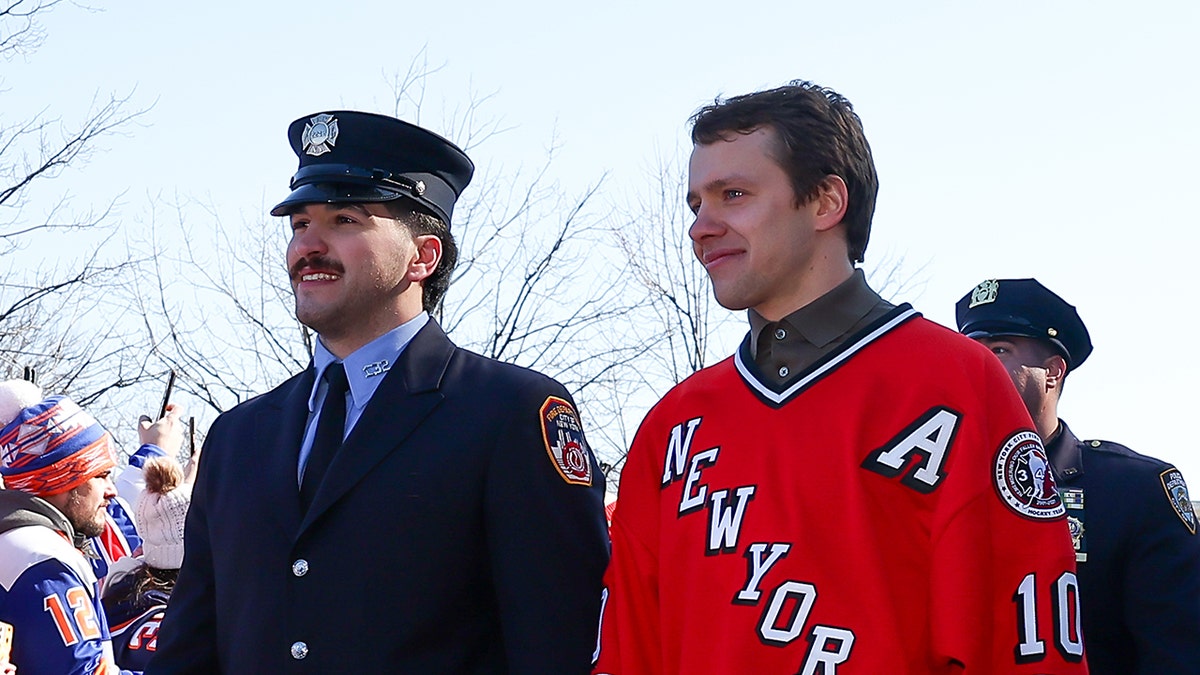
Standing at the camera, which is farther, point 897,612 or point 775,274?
point 775,274

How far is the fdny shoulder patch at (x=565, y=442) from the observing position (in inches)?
129

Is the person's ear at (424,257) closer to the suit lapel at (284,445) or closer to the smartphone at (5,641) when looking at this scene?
the suit lapel at (284,445)

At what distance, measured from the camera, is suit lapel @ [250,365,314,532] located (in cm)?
329

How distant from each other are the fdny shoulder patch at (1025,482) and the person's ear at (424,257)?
5.04ft

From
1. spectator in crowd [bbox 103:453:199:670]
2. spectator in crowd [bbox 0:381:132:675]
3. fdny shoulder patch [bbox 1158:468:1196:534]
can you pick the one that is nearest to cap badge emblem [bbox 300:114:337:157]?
spectator in crowd [bbox 0:381:132:675]

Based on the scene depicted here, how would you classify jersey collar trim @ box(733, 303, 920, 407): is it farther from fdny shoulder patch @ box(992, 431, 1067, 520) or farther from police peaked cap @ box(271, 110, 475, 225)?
police peaked cap @ box(271, 110, 475, 225)

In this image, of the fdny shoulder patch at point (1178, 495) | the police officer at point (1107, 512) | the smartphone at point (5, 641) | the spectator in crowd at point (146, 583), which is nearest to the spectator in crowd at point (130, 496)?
the spectator in crowd at point (146, 583)

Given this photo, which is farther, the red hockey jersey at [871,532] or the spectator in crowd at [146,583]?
the spectator in crowd at [146,583]

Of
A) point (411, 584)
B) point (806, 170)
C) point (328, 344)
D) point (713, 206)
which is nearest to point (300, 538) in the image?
point (411, 584)

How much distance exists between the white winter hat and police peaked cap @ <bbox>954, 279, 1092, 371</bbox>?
2.67m

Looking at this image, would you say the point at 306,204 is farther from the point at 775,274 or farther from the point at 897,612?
the point at 897,612

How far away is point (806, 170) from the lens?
9.79 ft

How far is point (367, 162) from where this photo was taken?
11.8 feet

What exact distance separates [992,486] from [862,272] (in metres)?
0.61
